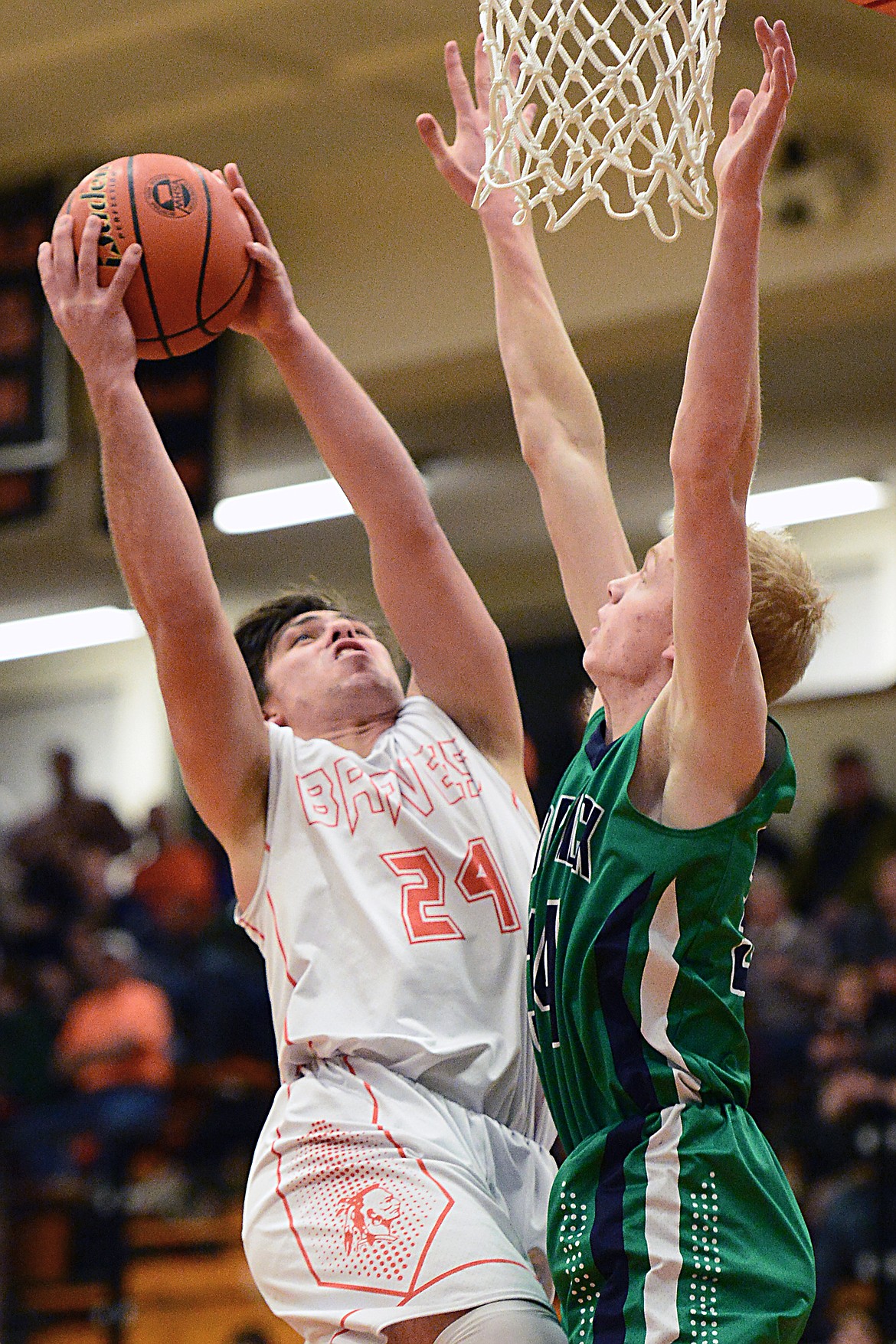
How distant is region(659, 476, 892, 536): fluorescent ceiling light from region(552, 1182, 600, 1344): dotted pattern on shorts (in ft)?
21.2

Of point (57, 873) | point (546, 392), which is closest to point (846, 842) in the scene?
point (57, 873)

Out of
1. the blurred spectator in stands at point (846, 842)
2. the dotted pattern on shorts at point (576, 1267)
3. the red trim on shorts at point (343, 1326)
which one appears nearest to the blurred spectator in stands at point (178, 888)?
the blurred spectator in stands at point (846, 842)

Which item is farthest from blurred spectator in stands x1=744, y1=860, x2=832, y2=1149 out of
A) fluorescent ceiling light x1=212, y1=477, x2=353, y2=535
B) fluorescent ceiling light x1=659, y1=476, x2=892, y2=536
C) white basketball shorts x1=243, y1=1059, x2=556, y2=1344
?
white basketball shorts x1=243, y1=1059, x2=556, y2=1344

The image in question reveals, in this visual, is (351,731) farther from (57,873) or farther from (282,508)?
(282,508)

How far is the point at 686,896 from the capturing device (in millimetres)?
2328

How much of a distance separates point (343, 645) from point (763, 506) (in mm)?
5988

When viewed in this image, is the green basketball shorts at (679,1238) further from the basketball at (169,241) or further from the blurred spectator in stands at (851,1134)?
the blurred spectator in stands at (851,1134)

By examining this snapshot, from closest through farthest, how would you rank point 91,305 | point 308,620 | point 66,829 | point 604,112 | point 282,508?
point 91,305
point 604,112
point 308,620
point 66,829
point 282,508

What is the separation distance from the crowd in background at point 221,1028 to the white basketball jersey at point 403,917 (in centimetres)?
408

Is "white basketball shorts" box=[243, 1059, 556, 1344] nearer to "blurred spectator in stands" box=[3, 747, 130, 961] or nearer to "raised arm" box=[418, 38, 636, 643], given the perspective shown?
"raised arm" box=[418, 38, 636, 643]

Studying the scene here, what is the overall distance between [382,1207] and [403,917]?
17.5 inches

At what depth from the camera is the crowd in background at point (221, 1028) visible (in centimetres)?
667

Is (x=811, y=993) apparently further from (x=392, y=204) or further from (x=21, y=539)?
(x=21, y=539)

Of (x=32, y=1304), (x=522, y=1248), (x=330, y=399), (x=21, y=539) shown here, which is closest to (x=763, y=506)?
(x=21, y=539)
